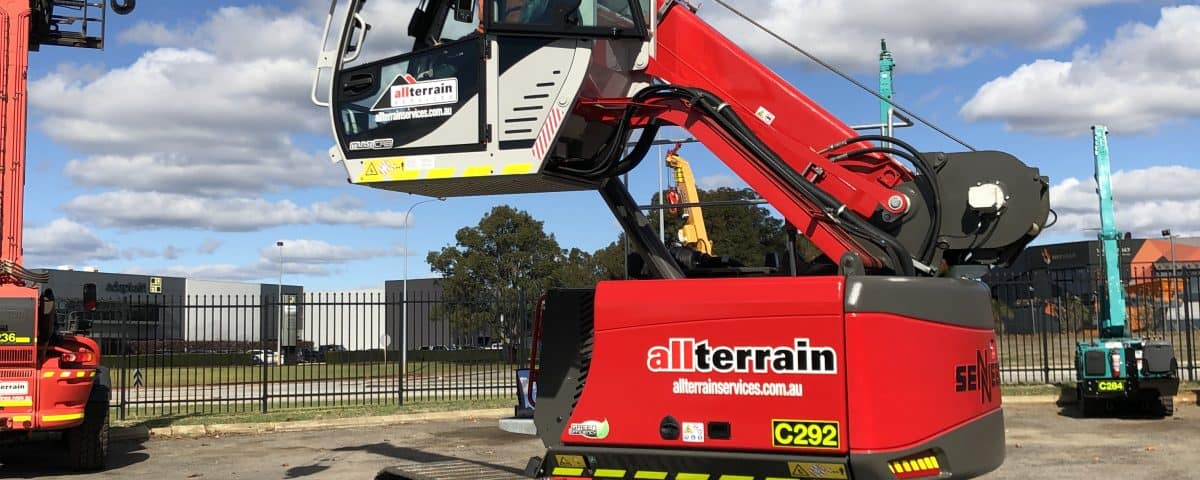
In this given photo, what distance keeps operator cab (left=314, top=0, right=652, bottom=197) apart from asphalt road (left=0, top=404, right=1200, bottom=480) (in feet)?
15.5

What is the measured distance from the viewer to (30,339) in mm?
12195

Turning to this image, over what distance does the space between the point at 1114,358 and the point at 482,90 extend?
1360 centimetres

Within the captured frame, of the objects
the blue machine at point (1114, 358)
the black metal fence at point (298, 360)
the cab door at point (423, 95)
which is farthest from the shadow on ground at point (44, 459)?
the blue machine at point (1114, 358)

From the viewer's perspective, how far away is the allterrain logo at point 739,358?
5250 mm

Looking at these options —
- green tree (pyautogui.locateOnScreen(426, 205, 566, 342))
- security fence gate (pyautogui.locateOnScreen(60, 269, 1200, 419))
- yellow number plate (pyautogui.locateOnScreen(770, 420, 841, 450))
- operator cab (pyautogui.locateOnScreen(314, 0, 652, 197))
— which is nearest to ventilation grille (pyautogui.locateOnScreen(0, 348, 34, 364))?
security fence gate (pyautogui.locateOnScreen(60, 269, 1200, 419))

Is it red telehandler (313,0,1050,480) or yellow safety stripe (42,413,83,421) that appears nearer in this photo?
red telehandler (313,0,1050,480)

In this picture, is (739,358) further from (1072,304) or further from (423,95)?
(1072,304)

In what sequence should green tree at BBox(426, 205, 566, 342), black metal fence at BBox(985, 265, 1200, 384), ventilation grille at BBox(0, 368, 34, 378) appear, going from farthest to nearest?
green tree at BBox(426, 205, 566, 342) < black metal fence at BBox(985, 265, 1200, 384) < ventilation grille at BBox(0, 368, 34, 378)

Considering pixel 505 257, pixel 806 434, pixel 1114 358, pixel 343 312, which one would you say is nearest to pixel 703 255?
pixel 806 434

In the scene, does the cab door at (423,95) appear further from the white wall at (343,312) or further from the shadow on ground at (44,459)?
the white wall at (343,312)

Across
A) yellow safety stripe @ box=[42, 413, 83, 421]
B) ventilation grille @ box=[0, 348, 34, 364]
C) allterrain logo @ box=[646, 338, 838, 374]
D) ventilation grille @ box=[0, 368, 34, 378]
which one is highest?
allterrain logo @ box=[646, 338, 838, 374]

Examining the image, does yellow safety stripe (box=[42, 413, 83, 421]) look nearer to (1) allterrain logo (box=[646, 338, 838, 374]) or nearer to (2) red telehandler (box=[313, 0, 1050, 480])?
(2) red telehandler (box=[313, 0, 1050, 480])

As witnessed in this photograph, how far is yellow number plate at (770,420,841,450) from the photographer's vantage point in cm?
521

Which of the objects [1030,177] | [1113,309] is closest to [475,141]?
[1030,177]
